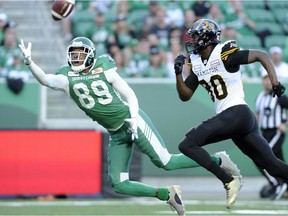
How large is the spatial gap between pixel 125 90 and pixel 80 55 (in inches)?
19.3

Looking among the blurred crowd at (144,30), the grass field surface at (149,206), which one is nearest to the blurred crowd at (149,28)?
the blurred crowd at (144,30)

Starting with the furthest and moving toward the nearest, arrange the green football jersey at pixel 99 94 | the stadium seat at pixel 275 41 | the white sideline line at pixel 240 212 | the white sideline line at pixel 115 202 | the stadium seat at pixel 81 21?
the stadium seat at pixel 275 41, the stadium seat at pixel 81 21, the white sideline line at pixel 115 202, the white sideline line at pixel 240 212, the green football jersey at pixel 99 94

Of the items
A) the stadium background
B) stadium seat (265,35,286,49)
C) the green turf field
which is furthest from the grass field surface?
stadium seat (265,35,286,49)

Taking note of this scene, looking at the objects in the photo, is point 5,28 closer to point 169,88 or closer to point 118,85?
point 169,88

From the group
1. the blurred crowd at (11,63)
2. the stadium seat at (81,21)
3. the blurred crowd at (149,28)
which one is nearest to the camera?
the blurred crowd at (11,63)

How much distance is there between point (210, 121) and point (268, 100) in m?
3.89

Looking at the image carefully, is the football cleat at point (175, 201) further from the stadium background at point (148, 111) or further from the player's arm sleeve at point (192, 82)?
the stadium background at point (148, 111)

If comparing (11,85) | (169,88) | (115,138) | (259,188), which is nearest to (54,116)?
(11,85)

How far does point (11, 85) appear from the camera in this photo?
1212cm

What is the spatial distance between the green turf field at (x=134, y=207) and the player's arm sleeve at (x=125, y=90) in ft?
4.78

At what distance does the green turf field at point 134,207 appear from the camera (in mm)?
8898

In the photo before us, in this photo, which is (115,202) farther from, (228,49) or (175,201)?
(228,49)

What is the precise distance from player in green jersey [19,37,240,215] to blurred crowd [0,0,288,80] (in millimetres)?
4737

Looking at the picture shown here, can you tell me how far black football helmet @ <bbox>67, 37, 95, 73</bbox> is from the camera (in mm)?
7809
